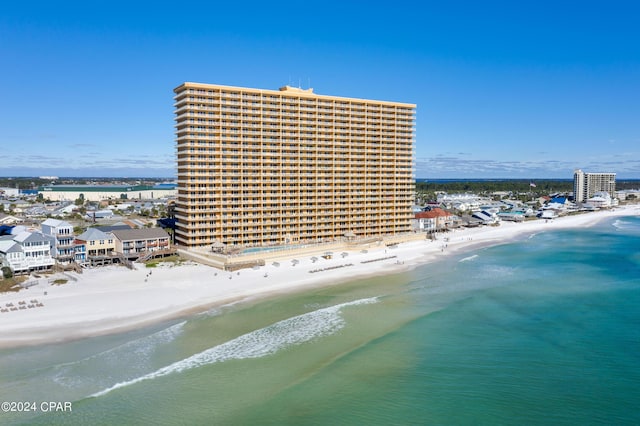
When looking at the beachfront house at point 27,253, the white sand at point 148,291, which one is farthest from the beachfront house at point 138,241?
the beachfront house at point 27,253

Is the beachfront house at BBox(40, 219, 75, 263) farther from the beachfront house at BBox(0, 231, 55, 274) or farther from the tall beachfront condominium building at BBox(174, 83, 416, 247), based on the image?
the tall beachfront condominium building at BBox(174, 83, 416, 247)

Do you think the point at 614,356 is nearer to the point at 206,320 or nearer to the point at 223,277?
the point at 206,320

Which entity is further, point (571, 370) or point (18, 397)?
point (571, 370)

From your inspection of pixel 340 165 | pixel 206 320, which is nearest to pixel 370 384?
pixel 206 320

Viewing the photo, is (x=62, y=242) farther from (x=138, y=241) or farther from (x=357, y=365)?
(x=357, y=365)

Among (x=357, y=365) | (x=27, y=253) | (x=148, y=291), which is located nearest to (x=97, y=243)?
(x=27, y=253)
